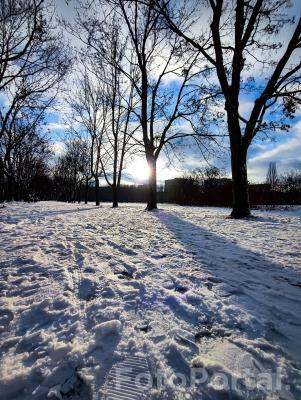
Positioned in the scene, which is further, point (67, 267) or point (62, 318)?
point (67, 267)

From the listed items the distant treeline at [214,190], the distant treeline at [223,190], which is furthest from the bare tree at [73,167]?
the distant treeline at [223,190]

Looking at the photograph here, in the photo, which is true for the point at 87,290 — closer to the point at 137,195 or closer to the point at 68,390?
the point at 68,390

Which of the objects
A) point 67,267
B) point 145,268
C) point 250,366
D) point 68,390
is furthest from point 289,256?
point 68,390

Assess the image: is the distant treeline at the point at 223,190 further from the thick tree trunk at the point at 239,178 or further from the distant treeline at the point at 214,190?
the thick tree trunk at the point at 239,178

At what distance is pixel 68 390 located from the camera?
4.75 ft

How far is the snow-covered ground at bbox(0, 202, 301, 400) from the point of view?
4.92ft

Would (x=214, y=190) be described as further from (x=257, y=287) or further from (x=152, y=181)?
(x=257, y=287)

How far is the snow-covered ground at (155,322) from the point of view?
1499 millimetres

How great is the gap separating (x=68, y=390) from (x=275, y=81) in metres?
10.5

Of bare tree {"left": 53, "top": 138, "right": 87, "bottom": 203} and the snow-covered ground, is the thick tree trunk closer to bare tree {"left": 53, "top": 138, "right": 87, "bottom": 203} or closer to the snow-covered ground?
the snow-covered ground

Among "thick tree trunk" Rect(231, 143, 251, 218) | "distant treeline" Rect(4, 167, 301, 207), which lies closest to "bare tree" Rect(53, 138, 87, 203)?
"distant treeline" Rect(4, 167, 301, 207)

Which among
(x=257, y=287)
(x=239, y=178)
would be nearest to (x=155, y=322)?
(x=257, y=287)

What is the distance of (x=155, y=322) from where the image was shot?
2.12 m

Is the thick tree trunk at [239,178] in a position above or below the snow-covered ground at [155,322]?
above
